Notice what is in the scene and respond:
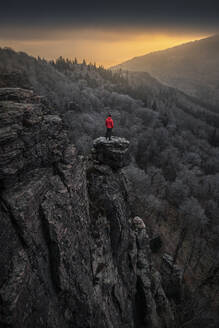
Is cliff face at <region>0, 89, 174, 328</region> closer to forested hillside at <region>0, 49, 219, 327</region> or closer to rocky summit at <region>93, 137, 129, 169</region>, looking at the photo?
rocky summit at <region>93, 137, 129, 169</region>

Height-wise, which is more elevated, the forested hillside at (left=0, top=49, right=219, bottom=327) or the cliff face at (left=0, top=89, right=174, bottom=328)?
the cliff face at (left=0, top=89, right=174, bottom=328)

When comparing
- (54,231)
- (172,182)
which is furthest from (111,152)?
(172,182)

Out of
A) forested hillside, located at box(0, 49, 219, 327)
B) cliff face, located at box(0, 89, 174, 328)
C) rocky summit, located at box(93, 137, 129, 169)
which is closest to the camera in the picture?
cliff face, located at box(0, 89, 174, 328)

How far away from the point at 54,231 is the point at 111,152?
21.6 ft

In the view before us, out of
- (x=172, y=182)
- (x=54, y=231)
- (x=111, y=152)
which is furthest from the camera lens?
(x=172, y=182)

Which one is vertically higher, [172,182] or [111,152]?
[111,152]

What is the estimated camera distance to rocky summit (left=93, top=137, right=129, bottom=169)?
1220 cm

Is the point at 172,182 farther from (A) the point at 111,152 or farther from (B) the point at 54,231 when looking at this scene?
(B) the point at 54,231

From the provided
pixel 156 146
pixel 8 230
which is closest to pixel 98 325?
pixel 8 230

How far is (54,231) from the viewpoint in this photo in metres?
7.34

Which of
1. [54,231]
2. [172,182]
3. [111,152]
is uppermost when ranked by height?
[111,152]

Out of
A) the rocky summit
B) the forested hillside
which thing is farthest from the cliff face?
the forested hillside

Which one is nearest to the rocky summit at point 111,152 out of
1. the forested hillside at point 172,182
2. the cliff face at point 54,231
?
the cliff face at point 54,231

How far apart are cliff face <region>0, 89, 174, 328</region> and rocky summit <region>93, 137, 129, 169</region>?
0.15 meters
